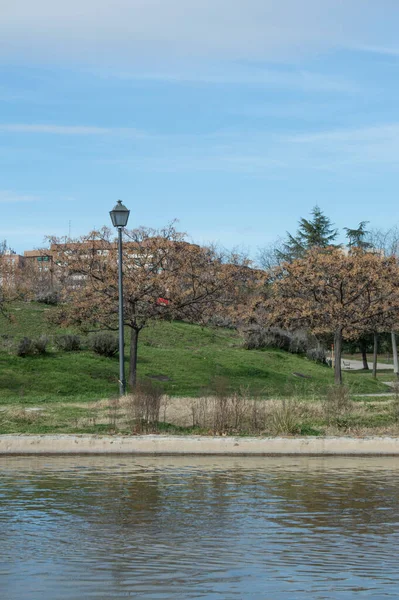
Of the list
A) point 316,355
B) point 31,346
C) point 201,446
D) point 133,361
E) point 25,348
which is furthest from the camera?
point 316,355

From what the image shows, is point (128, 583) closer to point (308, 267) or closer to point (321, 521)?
point (321, 521)

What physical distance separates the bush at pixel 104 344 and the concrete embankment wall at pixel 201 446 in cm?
1958

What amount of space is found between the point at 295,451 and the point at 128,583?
9.51 metres

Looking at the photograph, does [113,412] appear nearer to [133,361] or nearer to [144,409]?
[144,409]

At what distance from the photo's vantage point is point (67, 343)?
35.8 m

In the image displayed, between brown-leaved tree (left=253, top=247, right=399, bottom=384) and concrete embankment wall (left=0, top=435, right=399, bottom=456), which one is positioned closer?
concrete embankment wall (left=0, top=435, right=399, bottom=456)

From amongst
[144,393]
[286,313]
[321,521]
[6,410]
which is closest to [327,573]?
[321,521]

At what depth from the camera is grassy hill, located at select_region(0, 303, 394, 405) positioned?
2870cm

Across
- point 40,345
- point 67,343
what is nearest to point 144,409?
point 40,345

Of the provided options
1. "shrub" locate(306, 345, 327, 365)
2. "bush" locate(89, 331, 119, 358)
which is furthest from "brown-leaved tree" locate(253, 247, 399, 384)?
"shrub" locate(306, 345, 327, 365)

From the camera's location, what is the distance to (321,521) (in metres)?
9.68

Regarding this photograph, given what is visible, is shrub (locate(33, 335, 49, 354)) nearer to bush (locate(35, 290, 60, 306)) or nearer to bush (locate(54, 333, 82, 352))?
bush (locate(54, 333, 82, 352))

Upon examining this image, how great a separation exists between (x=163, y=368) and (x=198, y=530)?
1034 inches

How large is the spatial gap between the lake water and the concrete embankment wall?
→ 120cm
